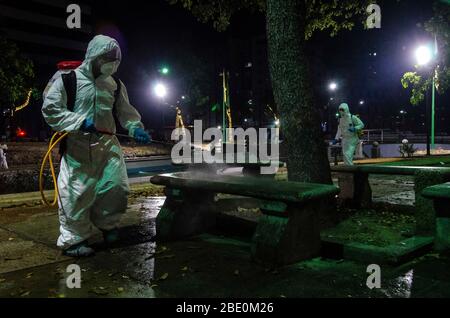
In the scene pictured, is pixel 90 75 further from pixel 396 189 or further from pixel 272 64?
pixel 396 189

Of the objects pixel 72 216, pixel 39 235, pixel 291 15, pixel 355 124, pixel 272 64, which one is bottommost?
pixel 39 235

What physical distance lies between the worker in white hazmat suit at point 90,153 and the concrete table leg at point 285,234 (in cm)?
169

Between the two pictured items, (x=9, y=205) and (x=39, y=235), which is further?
(x=9, y=205)

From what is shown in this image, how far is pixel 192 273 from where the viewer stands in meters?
4.10

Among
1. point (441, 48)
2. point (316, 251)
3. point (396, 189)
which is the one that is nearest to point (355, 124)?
point (396, 189)

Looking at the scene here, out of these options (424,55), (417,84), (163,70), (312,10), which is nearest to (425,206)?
(312,10)

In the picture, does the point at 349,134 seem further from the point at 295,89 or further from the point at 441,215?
the point at 441,215

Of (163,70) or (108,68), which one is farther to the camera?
(163,70)

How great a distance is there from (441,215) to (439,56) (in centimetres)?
1114

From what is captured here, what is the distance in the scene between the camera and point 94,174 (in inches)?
186

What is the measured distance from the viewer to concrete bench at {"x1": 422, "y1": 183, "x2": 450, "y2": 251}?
4429mm

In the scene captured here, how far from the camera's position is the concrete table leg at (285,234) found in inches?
165

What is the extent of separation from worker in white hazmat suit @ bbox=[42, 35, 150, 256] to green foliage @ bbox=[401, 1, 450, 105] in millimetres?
11040
